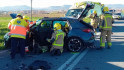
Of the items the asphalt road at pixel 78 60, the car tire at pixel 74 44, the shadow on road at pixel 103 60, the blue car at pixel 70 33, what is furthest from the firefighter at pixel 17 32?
the shadow on road at pixel 103 60

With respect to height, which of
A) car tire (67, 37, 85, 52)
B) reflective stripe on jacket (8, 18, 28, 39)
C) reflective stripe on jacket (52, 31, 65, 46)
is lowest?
car tire (67, 37, 85, 52)

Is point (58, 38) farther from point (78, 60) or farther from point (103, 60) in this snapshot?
point (103, 60)

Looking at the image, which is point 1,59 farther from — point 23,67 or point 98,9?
point 98,9

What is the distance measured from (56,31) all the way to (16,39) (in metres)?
1.64

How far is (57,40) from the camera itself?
8.07 metres

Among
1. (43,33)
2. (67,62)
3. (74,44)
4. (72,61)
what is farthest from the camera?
(74,44)

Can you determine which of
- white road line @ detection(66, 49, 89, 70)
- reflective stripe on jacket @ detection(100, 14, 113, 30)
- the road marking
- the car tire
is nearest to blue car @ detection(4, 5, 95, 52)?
the car tire

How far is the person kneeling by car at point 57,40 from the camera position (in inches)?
315

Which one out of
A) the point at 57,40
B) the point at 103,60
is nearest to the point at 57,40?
the point at 57,40

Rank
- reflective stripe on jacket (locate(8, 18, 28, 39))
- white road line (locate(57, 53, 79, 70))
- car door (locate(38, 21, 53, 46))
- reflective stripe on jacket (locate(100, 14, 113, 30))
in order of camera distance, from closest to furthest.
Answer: white road line (locate(57, 53, 79, 70)) < reflective stripe on jacket (locate(8, 18, 28, 39)) < car door (locate(38, 21, 53, 46)) < reflective stripe on jacket (locate(100, 14, 113, 30))

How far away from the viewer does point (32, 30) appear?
847cm

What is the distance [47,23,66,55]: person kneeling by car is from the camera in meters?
8.00

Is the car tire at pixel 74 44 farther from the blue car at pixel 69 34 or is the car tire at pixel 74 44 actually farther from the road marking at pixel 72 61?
the road marking at pixel 72 61

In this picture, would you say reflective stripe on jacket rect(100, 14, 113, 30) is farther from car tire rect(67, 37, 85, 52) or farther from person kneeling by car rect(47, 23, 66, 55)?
person kneeling by car rect(47, 23, 66, 55)
